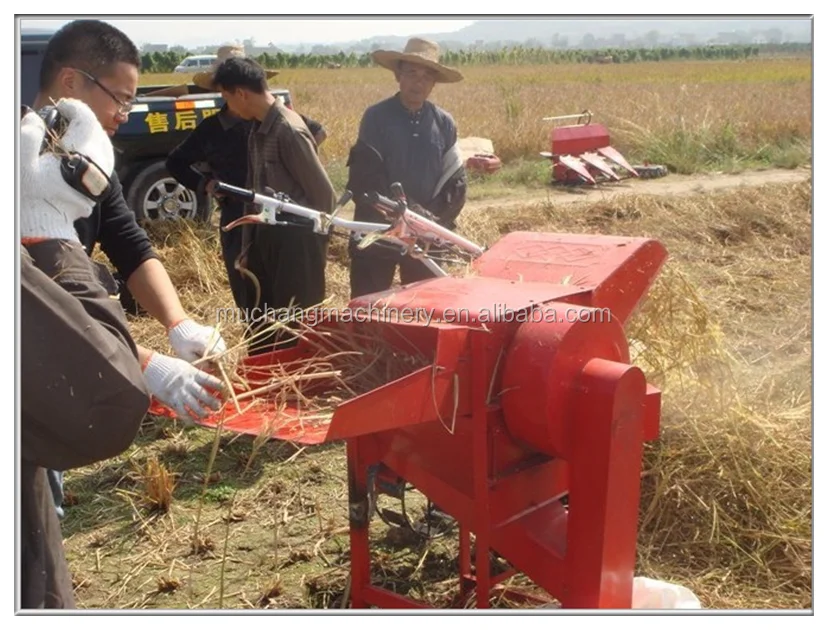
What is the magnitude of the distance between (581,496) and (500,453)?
29cm

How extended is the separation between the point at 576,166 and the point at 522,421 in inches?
445

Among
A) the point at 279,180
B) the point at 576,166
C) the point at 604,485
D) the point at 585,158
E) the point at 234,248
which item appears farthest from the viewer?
the point at 585,158

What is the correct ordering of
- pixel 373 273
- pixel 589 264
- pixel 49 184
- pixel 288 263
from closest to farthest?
pixel 49 184, pixel 589 264, pixel 288 263, pixel 373 273

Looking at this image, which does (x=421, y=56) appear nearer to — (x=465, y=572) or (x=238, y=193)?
(x=238, y=193)

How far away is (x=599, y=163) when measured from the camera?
13.6m

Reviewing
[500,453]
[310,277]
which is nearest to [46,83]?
[500,453]

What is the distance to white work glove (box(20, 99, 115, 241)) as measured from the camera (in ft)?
6.03

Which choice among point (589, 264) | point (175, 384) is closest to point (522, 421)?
point (589, 264)

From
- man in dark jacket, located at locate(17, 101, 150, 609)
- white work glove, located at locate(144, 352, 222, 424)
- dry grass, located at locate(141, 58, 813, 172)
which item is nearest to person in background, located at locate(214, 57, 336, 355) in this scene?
white work glove, located at locate(144, 352, 222, 424)

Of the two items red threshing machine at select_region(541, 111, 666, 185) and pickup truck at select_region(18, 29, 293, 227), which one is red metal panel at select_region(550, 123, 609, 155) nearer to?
red threshing machine at select_region(541, 111, 666, 185)

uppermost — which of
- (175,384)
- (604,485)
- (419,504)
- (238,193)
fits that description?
(238,193)

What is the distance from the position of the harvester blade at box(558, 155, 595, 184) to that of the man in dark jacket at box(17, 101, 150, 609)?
39.4 ft

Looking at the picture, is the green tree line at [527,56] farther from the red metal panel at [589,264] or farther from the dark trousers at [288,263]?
the red metal panel at [589,264]

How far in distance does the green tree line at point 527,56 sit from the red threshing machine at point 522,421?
51.8ft
